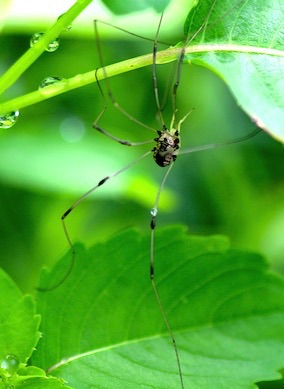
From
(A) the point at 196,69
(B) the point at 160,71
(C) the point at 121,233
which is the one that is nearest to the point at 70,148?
(B) the point at 160,71

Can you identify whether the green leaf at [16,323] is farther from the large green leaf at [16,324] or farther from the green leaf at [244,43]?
the green leaf at [244,43]

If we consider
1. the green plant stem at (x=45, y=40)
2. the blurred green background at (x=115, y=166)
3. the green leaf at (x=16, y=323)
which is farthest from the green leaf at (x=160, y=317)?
the blurred green background at (x=115, y=166)

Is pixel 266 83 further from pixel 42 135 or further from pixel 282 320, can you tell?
pixel 42 135

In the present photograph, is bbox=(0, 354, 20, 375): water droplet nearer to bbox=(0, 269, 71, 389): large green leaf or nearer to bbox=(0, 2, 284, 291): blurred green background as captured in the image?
bbox=(0, 269, 71, 389): large green leaf

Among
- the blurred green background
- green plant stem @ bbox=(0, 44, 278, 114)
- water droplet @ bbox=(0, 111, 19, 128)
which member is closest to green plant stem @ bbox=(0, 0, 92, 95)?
green plant stem @ bbox=(0, 44, 278, 114)

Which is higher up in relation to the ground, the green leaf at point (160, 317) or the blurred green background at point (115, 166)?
the blurred green background at point (115, 166)
